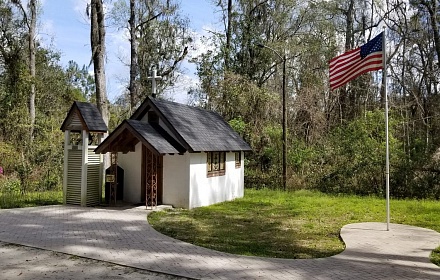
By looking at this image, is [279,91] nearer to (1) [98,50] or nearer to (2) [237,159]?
(2) [237,159]

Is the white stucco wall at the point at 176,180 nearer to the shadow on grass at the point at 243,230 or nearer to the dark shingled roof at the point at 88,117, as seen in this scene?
the shadow on grass at the point at 243,230

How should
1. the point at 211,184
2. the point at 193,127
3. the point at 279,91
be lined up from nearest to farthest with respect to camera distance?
1. the point at 193,127
2. the point at 211,184
3. the point at 279,91

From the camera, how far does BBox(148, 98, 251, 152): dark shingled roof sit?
13.2 m

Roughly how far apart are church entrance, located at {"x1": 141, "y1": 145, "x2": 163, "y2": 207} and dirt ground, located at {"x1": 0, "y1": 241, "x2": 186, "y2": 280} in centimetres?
548

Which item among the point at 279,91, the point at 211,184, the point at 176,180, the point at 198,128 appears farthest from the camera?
the point at 279,91

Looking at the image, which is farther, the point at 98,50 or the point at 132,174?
the point at 98,50

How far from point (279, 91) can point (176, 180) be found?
14.9 metres

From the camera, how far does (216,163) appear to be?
14.9 meters

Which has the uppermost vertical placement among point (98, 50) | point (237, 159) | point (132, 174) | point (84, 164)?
point (98, 50)

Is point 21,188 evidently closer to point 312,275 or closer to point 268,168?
point 268,168

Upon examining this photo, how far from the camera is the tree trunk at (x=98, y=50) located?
16.6m

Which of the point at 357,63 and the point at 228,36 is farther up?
the point at 228,36

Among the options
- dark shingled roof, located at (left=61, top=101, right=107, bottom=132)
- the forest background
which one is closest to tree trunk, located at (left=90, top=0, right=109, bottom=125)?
the forest background

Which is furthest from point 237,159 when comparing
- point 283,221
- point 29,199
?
point 29,199
